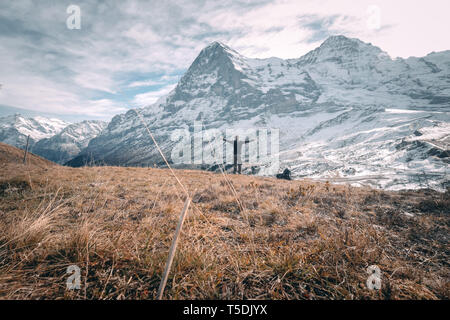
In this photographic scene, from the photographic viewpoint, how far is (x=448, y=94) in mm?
193250

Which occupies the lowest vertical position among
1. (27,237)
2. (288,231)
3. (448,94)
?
(288,231)

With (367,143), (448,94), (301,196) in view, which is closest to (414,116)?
(367,143)

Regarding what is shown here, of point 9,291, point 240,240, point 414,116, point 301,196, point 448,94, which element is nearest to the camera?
point 9,291

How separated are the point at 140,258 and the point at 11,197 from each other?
4764 mm

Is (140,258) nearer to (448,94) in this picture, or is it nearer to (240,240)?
(240,240)
